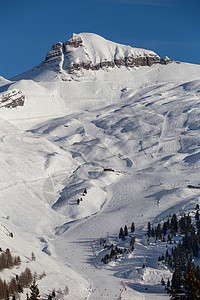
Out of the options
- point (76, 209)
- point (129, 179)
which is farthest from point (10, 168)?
point (129, 179)

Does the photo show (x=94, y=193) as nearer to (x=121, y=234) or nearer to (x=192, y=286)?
(x=121, y=234)

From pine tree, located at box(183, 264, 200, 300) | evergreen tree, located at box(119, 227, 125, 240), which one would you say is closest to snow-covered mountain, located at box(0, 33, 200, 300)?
evergreen tree, located at box(119, 227, 125, 240)

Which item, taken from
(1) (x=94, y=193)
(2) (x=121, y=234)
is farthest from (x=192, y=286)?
(1) (x=94, y=193)

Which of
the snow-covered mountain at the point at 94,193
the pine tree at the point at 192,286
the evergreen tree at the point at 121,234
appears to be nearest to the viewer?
the pine tree at the point at 192,286

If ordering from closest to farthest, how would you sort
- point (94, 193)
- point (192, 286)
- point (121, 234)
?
point (192, 286) → point (121, 234) → point (94, 193)

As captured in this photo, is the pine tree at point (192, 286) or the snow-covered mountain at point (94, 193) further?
the snow-covered mountain at point (94, 193)

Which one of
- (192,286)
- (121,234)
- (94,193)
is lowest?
(192,286)

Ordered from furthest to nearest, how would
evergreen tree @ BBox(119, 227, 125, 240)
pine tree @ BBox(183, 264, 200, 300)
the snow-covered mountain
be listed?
evergreen tree @ BBox(119, 227, 125, 240)
the snow-covered mountain
pine tree @ BBox(183, 264, 200, 300)

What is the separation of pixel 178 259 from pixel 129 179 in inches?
2339

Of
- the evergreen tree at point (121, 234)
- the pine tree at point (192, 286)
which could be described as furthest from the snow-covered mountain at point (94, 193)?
the pine tree at point (192, 286)

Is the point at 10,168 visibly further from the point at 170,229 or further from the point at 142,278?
the point at 142,278

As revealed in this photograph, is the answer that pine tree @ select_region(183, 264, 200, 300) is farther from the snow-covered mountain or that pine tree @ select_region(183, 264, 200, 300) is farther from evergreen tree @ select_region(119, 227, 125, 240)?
evergreen tree @ select_region(119, 227, 125, 240)

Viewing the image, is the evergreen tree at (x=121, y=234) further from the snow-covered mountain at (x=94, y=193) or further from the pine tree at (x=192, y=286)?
the pine tree at (x=192, y=286)

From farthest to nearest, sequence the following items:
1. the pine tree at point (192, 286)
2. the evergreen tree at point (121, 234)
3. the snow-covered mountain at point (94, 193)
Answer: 1. the evergreen tree at point (121, 234)
2. the snow-covered mountain at point (94, 193)
3. the pine tree at point (192, 286)
